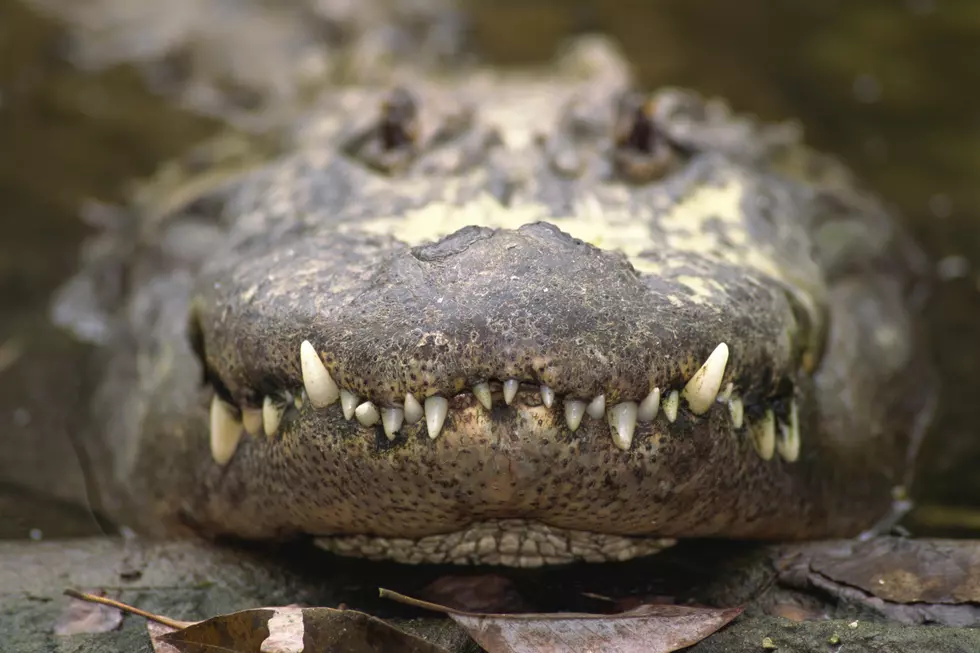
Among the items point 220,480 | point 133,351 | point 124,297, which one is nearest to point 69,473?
point 133,351

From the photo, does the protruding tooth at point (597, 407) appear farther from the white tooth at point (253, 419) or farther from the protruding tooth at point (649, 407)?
the white tooth at point (253, 419)

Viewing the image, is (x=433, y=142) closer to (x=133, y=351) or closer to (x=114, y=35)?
(x=133, y=351)

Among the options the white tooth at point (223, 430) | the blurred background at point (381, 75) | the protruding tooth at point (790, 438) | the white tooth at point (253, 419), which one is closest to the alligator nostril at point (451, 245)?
the white tooth at point (253, 419)

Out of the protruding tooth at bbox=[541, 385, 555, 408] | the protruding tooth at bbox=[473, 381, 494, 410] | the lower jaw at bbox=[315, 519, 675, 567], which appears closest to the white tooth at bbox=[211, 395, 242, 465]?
the lower jaw at bbox=[315, 519, 675, 567]

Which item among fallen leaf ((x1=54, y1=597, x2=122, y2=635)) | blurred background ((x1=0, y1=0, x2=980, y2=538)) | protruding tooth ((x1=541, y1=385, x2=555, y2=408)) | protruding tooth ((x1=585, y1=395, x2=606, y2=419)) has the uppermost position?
blurred background ((x1=0, y1=0, x2=980, y2=538))

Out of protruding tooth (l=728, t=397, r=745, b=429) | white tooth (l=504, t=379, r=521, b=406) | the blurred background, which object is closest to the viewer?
white tooth (l=504, t=379, r=521, b=406)

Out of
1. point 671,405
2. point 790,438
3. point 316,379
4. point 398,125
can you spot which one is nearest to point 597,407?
point 671,405

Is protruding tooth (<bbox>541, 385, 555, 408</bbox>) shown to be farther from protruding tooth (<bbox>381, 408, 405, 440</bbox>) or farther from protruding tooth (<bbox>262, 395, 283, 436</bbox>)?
protruding tooth (<bbox>262, 395, 283, 436</bbox>)
